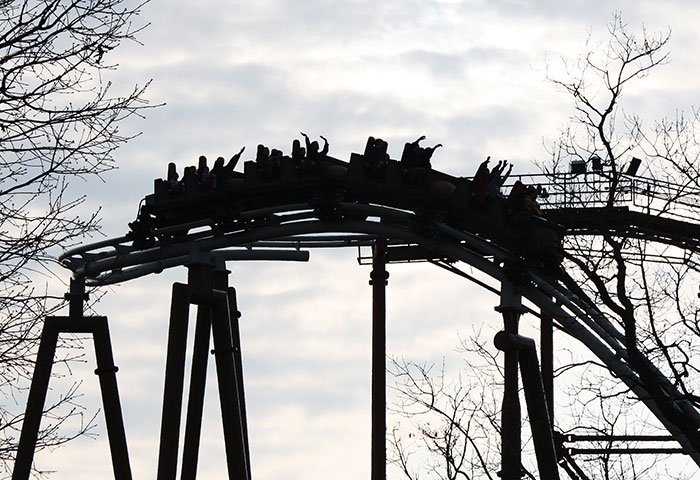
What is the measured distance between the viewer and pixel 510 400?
460 inches

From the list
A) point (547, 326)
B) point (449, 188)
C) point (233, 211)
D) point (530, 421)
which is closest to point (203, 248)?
point (233, 211)

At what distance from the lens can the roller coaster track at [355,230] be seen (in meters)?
12.0

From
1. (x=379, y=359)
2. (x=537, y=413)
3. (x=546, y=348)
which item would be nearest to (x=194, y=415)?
(x=379, y=359)

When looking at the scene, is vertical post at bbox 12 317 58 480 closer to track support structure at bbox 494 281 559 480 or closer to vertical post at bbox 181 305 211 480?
vertical post at bbox 181 305 211 480

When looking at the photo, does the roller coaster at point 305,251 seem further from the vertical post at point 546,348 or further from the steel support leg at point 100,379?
the vertical post at point 546,348

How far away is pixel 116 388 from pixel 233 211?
2.29 metres

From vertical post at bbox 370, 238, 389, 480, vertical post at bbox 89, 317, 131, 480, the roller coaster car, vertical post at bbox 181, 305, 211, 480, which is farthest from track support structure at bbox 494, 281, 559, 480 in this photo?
vertical post at bbox 89, 317, 131, 480

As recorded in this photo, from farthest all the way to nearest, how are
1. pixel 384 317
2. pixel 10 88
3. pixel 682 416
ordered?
1. pixel 384 317
2. pixel 682 416
3. pixel 10 88

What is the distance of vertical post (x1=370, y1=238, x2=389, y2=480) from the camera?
1561cm

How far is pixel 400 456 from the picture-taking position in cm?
1227

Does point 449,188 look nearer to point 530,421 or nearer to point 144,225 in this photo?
point 530,421

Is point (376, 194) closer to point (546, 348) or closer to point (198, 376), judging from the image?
point (198, 376)

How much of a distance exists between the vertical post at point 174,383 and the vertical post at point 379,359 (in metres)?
3.29

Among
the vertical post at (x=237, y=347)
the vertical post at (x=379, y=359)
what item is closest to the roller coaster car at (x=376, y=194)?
the vertical post at (x=237, y=347)
